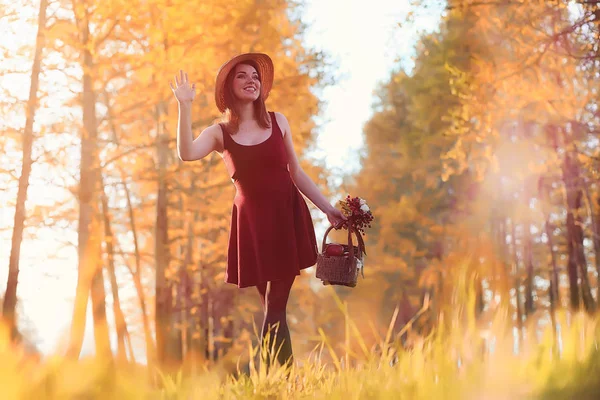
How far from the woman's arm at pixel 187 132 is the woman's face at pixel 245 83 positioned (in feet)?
0.76

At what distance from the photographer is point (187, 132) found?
11.0 feet

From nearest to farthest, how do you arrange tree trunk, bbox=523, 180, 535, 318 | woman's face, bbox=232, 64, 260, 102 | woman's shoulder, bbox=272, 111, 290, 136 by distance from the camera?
woman's face, bbox=232, 64, 260, 102
woman's shoulder, bbox=272, 111, 290, 136
tree trunk, bbox=523, 180, 535, 318

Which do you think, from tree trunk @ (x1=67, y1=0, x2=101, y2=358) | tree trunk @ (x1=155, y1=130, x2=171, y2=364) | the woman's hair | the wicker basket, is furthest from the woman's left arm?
tree trunk @ (x1=155, y1=130, x2=171, y2=364)

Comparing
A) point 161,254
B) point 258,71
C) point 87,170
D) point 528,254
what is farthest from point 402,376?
point 528,254

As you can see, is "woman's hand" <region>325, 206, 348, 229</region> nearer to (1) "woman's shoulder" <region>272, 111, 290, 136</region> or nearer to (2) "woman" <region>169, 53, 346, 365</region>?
(2) "woman" <region>169, 53, 346, 365</region>

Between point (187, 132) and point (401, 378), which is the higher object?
point (187, 132)

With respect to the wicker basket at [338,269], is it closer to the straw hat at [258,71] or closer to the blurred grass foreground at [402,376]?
the blurred grass foreground at [402,376]

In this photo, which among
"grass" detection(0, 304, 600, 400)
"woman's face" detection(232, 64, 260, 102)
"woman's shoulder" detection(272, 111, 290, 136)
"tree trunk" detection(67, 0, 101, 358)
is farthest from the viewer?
"tree trunk" detection(67, 0, 101, 358)

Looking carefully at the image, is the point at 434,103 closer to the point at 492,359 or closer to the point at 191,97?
the point at 191,97

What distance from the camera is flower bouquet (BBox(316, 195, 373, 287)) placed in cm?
330

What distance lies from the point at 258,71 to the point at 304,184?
65 cm

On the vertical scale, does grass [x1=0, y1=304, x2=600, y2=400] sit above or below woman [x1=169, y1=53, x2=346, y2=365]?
below

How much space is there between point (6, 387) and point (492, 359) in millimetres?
1497

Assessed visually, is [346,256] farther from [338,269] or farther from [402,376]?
[402,376]
